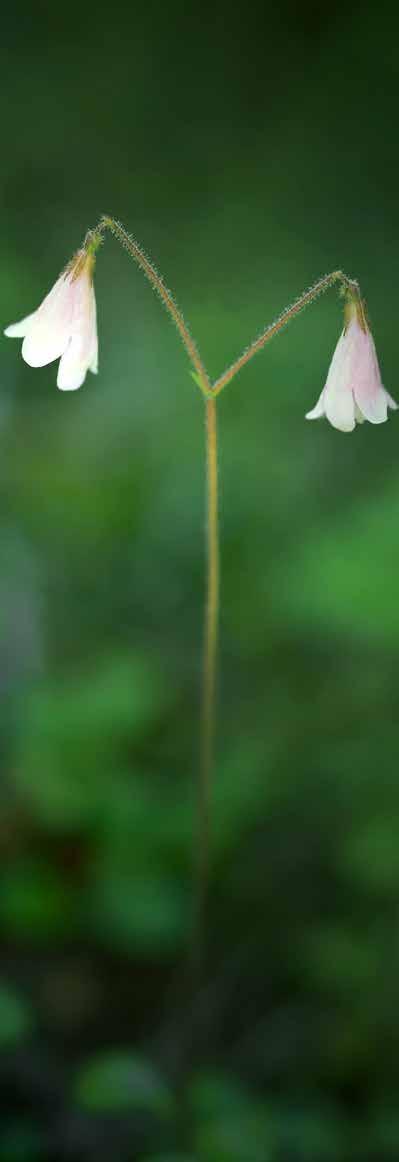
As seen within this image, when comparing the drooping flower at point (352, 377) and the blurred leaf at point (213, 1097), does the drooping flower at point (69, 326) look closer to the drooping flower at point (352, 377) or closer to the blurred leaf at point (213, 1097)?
the drooping flower at point (352, 377)

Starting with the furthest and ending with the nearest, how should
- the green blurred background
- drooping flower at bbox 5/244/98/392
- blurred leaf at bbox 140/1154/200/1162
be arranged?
the green blurred background, drooping flower at bbox 5/244/98/392, blurred leaf at bbox 140/1154/200/1162

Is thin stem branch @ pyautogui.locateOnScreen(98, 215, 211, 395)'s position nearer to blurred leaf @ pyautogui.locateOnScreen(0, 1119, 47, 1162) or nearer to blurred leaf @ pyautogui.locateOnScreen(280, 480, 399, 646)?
blurred leaf @ pyautogui.locateOnScreen(280, 480, 399, 646)

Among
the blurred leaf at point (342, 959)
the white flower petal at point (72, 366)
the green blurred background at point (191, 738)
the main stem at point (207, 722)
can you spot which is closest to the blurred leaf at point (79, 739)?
the green blurred background at point (191, 738)

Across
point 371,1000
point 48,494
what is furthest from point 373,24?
point 371,1000

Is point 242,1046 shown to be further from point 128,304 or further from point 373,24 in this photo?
point 373,24

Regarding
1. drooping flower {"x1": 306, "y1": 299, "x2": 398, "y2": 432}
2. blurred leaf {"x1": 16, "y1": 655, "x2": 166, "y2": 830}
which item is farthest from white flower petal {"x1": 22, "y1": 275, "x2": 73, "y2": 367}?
blurred leaf {"x1": 16, "y1": 655, "x2": 166, "y2": 830}

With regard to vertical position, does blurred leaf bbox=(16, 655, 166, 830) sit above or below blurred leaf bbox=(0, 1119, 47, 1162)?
above

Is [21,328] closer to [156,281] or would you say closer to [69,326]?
[69,326]

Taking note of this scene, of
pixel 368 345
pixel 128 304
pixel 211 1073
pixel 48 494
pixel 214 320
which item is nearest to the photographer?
pixel 368 345

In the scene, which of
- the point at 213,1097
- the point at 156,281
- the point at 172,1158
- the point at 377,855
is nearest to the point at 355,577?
the point at 377,855
